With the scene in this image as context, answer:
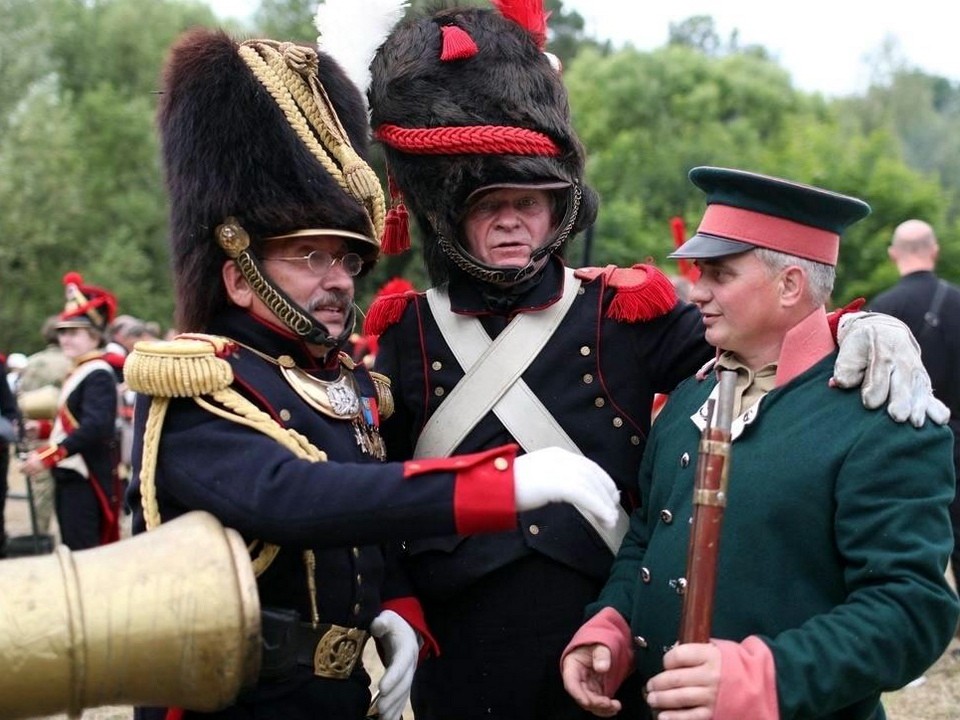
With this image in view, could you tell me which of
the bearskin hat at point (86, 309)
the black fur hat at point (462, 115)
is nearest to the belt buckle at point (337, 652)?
the black fur hat at point (462, 115)

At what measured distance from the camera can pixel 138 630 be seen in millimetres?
2209

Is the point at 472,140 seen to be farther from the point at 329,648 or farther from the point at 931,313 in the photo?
the point at 931,313

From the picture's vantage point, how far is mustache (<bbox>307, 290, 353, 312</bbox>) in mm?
2764

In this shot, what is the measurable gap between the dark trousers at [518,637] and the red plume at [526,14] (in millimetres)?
1372

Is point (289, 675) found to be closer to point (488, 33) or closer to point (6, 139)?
point (488, 33)

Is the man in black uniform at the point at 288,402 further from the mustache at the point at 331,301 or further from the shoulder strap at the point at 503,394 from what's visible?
the shoulder strap at the point at 503,394

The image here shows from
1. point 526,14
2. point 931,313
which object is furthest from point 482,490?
point 931,313

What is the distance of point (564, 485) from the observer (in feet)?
7.79

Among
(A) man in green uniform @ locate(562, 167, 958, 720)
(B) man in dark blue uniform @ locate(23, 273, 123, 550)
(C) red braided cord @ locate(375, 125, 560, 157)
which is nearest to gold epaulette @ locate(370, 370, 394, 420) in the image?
(C) red braided cord @ locate(375, 125, 560, 157)

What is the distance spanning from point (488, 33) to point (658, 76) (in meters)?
35.7

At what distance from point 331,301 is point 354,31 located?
0.89 metres

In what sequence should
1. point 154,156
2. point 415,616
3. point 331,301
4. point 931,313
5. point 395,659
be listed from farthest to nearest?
point 154,156
point 931,313
point 415,616
point 395,659
point 331,301

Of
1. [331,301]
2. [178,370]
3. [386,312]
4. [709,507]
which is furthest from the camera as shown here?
[386,312]

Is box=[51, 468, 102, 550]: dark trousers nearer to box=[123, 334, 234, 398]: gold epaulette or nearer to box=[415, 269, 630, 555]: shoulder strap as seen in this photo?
box=[415, 269, 630, 555]: shoulder strap
